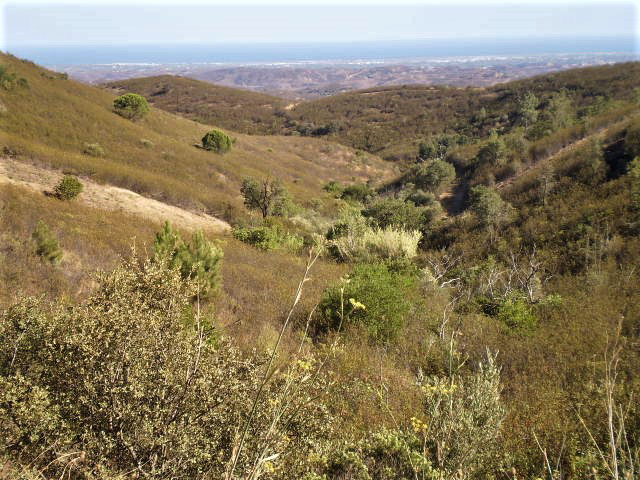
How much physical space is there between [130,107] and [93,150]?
13.5 meters

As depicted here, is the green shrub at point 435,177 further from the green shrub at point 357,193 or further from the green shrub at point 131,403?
the green shrub at point 131,403

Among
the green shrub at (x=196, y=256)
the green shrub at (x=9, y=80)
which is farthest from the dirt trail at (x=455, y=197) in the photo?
the green shrub at (x=9, y=80)

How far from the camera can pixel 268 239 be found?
1416 cm

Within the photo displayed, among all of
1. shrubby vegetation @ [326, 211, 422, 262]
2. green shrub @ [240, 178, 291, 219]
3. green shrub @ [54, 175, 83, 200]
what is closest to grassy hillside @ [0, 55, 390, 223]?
green shrub @ [240, 178, 291, 219]

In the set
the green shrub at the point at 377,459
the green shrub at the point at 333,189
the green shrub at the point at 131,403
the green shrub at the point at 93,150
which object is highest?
the green shrub at the point at 93,150

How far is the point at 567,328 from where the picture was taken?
249 inches

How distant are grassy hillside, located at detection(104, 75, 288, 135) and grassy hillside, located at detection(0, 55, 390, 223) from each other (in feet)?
110

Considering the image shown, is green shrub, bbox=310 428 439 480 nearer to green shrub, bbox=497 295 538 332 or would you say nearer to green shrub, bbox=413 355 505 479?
green shrub, bbox=413 355 505 479

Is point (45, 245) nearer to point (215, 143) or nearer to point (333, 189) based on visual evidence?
point (215, 143)

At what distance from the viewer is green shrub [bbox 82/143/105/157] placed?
22.1 meters

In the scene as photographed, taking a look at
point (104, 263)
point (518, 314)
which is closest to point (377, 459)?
point (518, 314)

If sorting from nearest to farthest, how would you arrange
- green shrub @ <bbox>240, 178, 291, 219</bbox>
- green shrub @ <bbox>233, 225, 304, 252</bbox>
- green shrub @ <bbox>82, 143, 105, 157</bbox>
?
green shrub @ <bbox>233, 225, 304, 252</bbox>, green shrub @ <bbox>240, 178, 291, 219</bbox>, green shrub @ <bbox>82, 143, 105, 157</bbox>

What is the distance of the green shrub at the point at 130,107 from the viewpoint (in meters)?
33.5

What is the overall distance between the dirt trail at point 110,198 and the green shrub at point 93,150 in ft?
18.6
